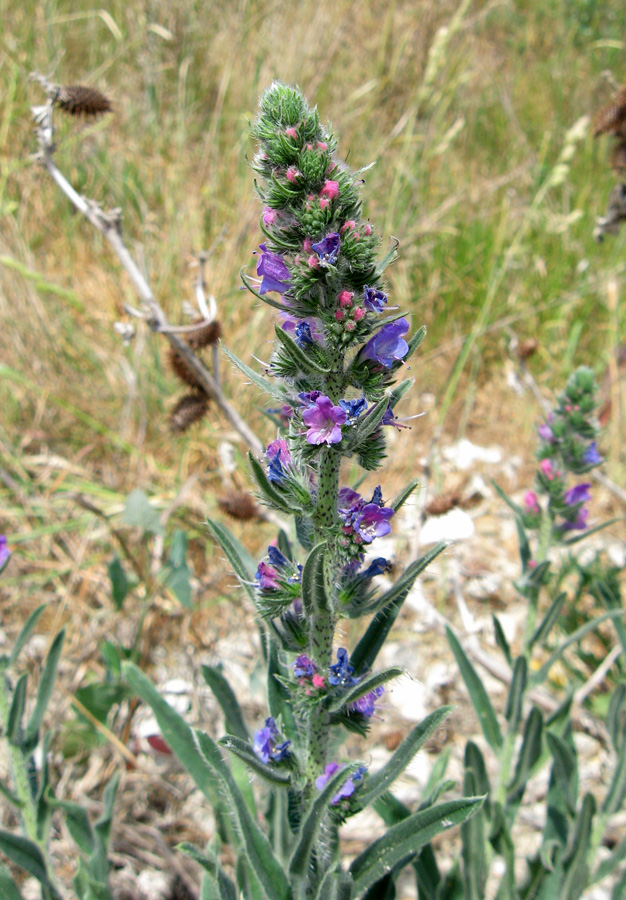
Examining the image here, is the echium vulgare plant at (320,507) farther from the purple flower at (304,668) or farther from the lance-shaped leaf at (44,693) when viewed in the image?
the lance-shaped leaf at (44,693)

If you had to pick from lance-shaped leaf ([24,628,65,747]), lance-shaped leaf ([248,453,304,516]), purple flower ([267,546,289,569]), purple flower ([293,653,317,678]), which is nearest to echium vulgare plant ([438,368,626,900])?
purple flower ([293,653,317,678])

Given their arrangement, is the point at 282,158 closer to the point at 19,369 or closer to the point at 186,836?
the point at 186,836

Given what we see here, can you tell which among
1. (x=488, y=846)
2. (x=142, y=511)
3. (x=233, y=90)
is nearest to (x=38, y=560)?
(x=142, y=511)

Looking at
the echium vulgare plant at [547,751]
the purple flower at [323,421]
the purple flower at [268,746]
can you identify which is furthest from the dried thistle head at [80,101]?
the purple flower at [268,746]

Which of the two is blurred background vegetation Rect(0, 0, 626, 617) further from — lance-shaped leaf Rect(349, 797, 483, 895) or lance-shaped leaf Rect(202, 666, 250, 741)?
lance-shaped leaf Rect(349, 797, 483, 895)

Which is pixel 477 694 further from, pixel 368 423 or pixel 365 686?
pixel 368 423
